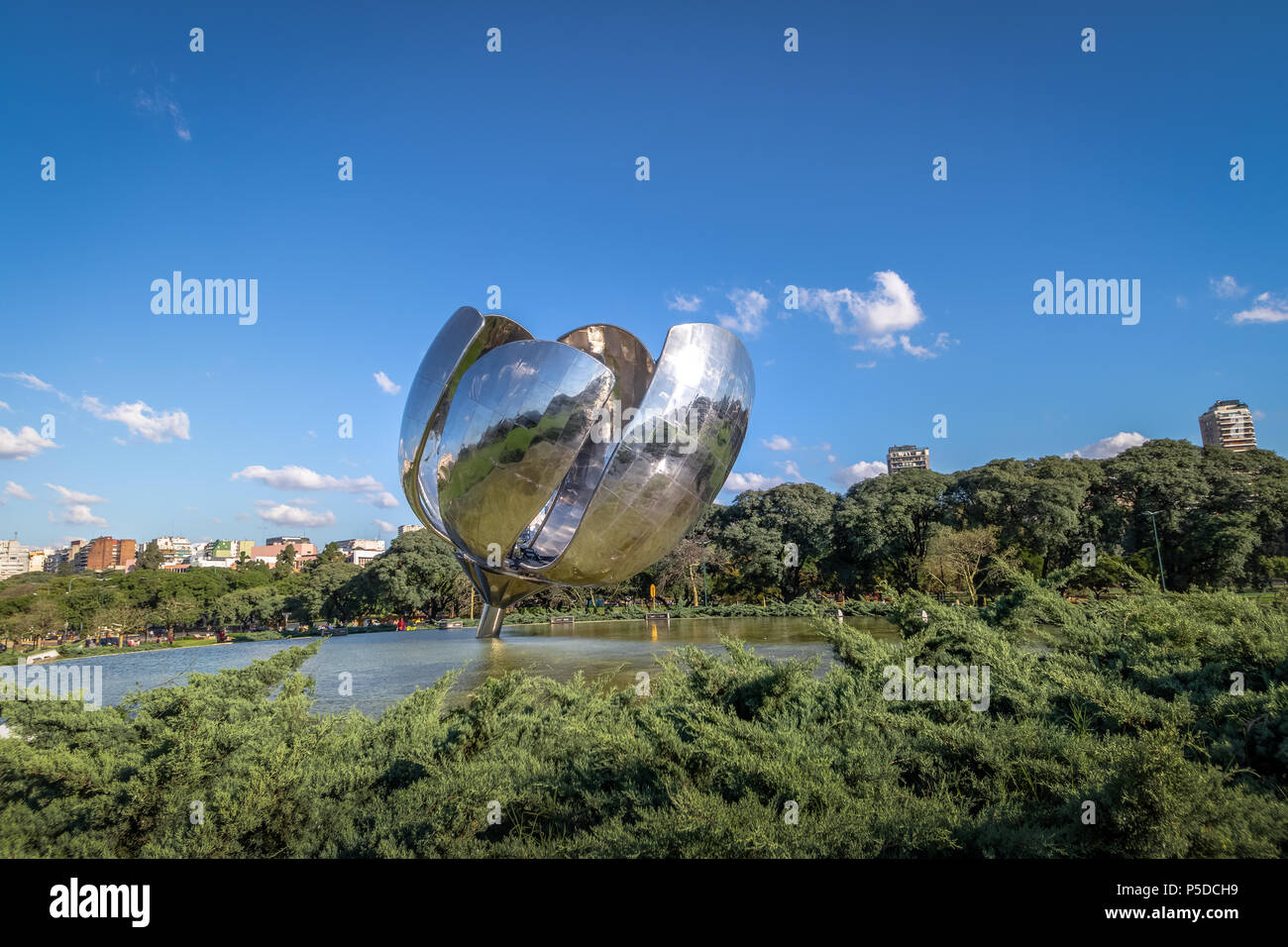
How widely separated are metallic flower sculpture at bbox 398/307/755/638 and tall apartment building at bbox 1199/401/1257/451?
11358 cm

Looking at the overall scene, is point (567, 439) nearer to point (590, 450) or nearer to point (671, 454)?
point (671, 454)

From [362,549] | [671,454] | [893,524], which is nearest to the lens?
[671,454]

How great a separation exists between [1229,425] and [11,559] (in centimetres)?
29154

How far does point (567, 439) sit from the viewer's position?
310 inches

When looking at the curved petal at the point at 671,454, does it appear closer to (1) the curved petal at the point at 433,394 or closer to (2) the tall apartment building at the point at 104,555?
(1) the curved petal at the point at 433,394

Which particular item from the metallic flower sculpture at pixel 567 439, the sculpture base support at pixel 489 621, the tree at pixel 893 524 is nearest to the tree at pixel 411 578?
the tree at pixel 893 524

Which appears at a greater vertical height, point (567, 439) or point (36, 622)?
point (567, 439)

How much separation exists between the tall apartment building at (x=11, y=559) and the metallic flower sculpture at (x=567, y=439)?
24852 cm

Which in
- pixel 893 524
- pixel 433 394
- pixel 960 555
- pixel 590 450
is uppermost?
pixel 433 394

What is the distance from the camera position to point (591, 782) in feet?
A: 14.1

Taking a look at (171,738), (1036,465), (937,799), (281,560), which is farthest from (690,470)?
(281,560)

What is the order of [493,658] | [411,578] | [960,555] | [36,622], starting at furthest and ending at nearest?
[411,578]
[36,622]
[960,555]
[493,658]

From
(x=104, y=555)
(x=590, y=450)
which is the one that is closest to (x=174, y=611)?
(x=590, y=450)

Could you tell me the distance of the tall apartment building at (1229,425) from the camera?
311ft
